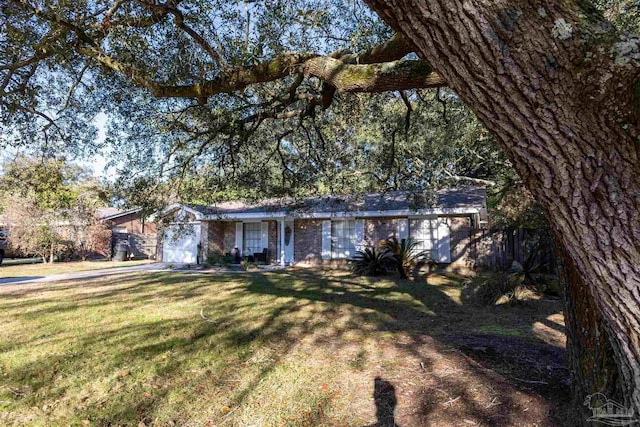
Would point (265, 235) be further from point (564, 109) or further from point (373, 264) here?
point (564, 109)

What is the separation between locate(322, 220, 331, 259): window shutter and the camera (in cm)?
1608

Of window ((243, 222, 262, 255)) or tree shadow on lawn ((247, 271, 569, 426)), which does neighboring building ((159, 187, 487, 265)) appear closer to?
window ((243, 222, 262, 255))

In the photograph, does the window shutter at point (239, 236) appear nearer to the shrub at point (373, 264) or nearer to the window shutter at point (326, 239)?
the window shutter at point (326, 239)

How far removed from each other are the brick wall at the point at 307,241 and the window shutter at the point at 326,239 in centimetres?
19

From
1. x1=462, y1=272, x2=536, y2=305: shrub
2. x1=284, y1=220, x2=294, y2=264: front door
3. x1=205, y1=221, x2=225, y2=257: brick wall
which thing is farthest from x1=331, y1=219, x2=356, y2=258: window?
x1=462, y1=272, x2=536, y2=305: shrub

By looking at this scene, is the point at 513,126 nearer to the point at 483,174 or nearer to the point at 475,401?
the point at 475,401

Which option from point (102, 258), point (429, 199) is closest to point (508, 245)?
point (429, 199)

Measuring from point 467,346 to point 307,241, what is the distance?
12.3 m

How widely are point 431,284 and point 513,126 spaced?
9.72m

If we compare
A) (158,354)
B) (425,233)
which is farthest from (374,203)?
(158,354)

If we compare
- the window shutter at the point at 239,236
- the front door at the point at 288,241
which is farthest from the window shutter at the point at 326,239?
the window shutter at the point at 239,236

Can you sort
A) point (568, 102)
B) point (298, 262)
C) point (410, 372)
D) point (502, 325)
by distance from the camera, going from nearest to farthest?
point (568, 102) < point (410, 372) < point (502, 325) < point (298, 262)

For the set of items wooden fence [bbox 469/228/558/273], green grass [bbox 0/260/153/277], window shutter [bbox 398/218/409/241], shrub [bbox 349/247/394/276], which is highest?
window shutter [bbox 398/218/409/241]

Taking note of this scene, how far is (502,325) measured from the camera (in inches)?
233
